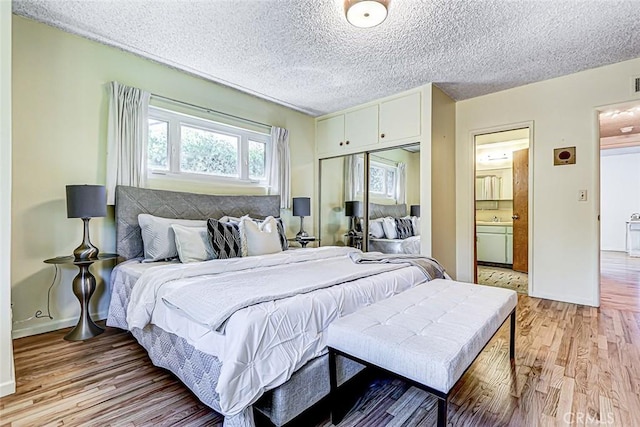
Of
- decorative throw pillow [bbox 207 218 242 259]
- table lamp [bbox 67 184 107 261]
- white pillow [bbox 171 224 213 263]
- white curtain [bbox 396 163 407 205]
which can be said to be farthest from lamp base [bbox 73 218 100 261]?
white curtain [bbox 396 163 407 205]

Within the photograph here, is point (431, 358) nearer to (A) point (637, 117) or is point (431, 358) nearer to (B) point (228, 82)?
(B) point (228, 82)

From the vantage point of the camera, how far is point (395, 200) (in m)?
4.17

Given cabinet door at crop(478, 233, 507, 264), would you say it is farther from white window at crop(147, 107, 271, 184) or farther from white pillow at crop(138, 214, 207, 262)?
white pillow at crop(138, 214, 207, 262)

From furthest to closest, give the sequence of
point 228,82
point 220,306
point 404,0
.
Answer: point 228,82, point 404,0, point 220,306

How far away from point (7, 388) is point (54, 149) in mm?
1822

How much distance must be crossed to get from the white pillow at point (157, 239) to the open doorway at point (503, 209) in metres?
3.96

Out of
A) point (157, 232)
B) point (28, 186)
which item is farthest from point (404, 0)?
point (28, 186)

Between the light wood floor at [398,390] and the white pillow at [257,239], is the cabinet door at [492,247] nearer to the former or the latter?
the light wood floor at [398,390]

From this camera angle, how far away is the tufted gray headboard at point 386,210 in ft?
13.4

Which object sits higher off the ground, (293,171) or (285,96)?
(285,96)

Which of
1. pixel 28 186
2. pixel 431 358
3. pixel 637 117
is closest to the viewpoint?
pixel 431 358

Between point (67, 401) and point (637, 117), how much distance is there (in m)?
6.88

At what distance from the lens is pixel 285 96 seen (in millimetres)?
4070

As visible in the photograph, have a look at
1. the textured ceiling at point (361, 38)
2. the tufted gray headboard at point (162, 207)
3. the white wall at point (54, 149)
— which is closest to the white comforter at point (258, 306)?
the tufted gray headboard at point (162, 207)
